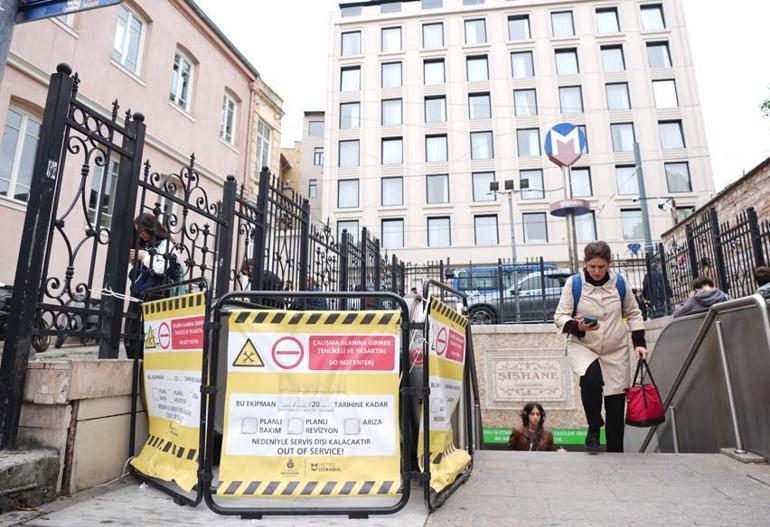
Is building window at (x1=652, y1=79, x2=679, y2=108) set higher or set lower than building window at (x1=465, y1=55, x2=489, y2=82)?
lower

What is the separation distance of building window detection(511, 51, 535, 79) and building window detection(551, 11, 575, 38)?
243cm

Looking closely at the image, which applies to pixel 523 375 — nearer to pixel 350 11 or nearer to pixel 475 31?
pixel 475 31

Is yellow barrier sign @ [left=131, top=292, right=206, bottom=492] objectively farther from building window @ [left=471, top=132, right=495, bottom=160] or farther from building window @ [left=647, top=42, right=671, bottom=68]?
building window @ [left=647, top=42, right=671, bottom=68]

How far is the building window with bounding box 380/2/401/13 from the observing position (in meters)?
37.3

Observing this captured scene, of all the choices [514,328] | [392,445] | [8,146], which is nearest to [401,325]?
[392,445]

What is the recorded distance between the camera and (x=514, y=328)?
10.7 meters

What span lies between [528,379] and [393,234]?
76.6 feet

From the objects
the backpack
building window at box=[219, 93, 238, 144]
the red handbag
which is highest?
building window at box=[219, 93, 238, 144]

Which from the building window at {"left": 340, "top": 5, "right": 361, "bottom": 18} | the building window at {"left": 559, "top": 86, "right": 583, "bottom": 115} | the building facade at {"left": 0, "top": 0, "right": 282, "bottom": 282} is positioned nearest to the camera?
the building facade at {"left": 0, "top": 0, "right": 282, "bottom": 282}

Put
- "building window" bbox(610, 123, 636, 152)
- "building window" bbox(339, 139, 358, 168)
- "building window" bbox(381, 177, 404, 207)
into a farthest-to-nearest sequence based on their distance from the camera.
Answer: "building window" bbox(339, 139, 358, 168), "building window" bbox(381, 177, 404, 207), "building window" bbox(610, 123, 636, 152)

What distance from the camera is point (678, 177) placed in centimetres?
3152

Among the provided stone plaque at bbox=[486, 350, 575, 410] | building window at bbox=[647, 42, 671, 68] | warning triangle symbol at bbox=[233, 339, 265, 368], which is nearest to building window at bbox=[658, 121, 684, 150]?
building window at bbox=[647, 42, 671, 68]

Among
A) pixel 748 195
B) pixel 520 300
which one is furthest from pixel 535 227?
pixel 748 195

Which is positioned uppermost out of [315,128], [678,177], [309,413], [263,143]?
[315,128]
